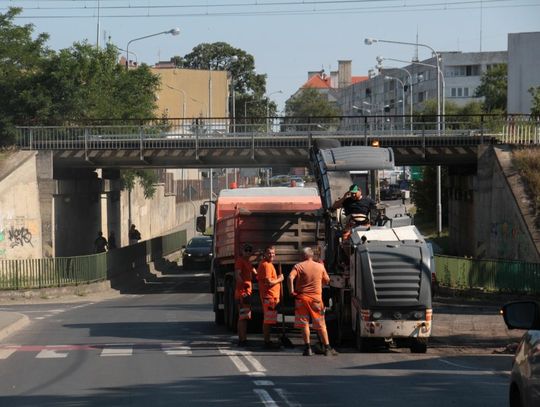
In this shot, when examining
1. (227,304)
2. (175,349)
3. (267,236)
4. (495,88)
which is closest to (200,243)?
(227,304)

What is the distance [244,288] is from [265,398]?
7.04 m

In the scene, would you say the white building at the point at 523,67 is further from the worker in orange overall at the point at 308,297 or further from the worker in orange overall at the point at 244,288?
the worker in orange overall at the point at 308,297

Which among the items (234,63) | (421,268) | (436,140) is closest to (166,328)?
(421,268)

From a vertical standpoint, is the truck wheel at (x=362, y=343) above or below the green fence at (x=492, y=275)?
above

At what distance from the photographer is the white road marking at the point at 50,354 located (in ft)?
57.1

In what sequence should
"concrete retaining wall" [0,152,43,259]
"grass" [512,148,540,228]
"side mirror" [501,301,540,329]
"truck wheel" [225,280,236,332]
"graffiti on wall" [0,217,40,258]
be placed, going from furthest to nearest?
"graffiti on wall" [0,217,40,258], "concrete retaining wall" [0,152,43,259], "grass" [512,148,540,228], "truck wheel" [225,280,236,332], "side mirror" [501,301,540,329]

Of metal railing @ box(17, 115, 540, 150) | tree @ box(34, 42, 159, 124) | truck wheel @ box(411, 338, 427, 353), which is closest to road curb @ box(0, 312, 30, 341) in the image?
truck wheel @ box(411, 338, 427, 353)

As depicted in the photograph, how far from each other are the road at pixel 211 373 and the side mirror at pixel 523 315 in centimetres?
439

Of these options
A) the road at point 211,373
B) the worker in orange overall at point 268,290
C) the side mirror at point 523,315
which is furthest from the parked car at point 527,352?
the worker in orange overall at point 268,290

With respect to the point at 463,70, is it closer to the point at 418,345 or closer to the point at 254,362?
the point at 418,345

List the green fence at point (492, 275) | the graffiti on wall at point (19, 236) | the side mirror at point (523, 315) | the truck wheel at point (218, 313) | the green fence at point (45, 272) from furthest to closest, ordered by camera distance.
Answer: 1. the graffiti on wall at point (19, 236)
2. the green fence at point (45, 272)
3. the green fence at point (492, 275)
4. the truck wheel at point (218, 313)
5. the side mirror at point (523, 315)

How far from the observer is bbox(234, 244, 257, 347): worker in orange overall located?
18484mm

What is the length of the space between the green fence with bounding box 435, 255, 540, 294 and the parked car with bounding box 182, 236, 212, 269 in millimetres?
18859

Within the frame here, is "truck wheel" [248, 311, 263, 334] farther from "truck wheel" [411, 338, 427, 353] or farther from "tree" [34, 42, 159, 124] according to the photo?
"tree" [34, 42, 159, 124]
